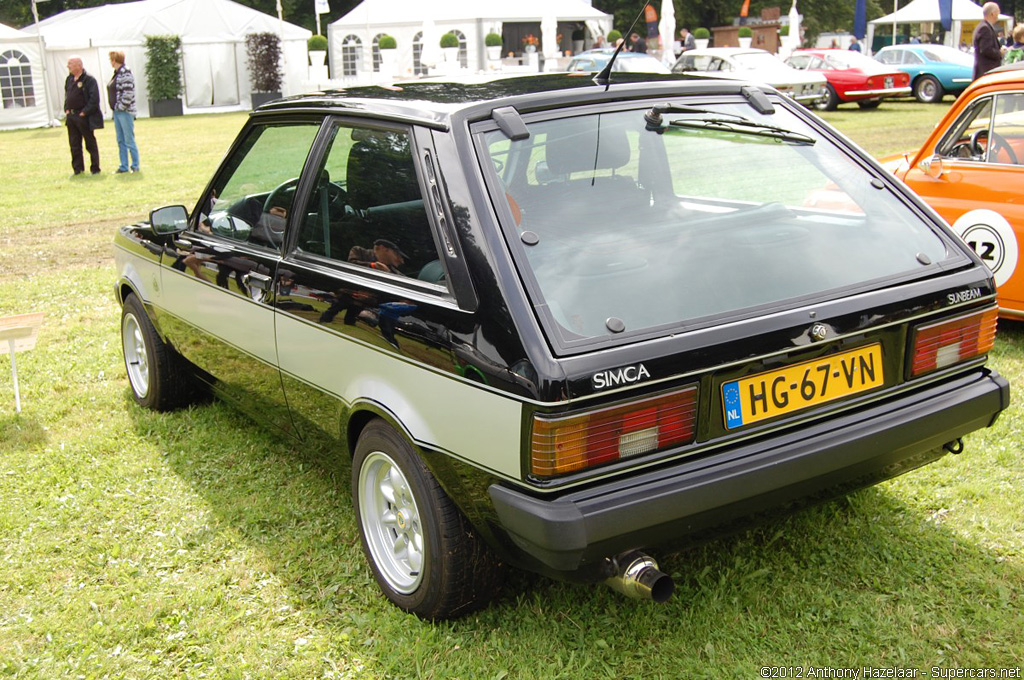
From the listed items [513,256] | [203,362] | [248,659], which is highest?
[513,256]

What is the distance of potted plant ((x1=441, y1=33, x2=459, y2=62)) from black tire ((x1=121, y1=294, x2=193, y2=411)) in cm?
2821

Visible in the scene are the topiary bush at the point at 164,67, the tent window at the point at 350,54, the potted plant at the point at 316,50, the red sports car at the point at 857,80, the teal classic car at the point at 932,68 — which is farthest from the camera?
the tent window at the point at 350,54

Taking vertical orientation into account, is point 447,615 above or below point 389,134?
below

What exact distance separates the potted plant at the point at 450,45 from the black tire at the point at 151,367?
28214mm

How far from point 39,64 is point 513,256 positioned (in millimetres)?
27577

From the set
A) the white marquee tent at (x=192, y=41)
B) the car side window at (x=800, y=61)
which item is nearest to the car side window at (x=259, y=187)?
the car side window at (x=800, y=61)

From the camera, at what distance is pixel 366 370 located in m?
3.04

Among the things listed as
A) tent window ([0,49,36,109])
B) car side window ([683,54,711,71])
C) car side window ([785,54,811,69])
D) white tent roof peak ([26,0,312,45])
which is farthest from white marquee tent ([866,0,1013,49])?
tent window ([0,49,36,109])

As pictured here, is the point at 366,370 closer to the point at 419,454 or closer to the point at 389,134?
the point at 419,454

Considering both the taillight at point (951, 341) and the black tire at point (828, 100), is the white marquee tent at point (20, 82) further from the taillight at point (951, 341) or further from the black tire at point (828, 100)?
the taillight at point (951, 341)

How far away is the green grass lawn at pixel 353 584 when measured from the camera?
290 cm

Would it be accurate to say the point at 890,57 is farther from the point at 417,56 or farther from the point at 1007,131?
the point at 1007,131

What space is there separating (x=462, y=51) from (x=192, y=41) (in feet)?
31.1

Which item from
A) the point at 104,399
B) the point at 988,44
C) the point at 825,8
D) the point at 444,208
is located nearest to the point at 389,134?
the point at 444,208
